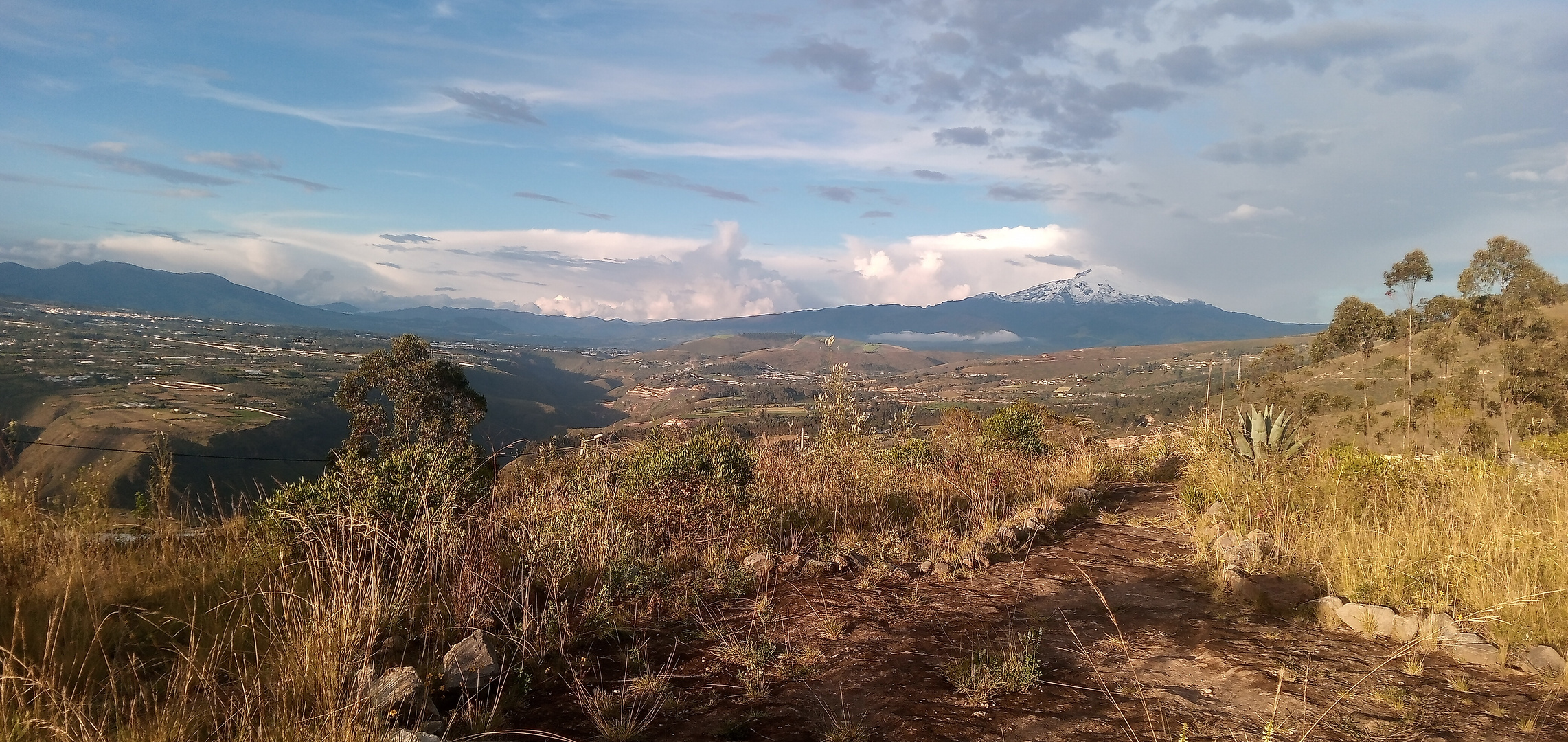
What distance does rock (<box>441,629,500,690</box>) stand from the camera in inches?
138

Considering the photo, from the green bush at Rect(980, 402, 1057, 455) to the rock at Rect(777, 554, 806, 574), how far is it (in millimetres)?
8361

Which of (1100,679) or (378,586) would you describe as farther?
(378,586)

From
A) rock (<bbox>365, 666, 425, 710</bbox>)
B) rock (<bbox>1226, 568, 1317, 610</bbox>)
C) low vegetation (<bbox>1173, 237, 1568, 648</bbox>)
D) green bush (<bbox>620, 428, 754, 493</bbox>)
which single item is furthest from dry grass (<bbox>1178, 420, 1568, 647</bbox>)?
rock (<bbox>365, 666, 425, 710</bbox>)

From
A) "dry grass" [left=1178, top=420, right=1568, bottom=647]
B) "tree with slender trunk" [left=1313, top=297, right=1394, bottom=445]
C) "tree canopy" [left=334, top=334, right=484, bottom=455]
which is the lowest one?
"tree canopy" [left=334, top=334, right=484, bottom=455]

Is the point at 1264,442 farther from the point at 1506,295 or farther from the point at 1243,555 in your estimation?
the point at 1506,295

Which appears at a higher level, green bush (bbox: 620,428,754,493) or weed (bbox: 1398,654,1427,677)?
green bush (bbox: 620,428,754,493)

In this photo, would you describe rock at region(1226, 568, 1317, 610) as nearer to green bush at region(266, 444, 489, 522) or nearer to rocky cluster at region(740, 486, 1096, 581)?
rocky cluster at region(740, 486, 1096, 581)

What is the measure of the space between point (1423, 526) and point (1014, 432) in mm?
9509

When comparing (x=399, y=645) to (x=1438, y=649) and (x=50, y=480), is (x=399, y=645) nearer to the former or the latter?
(x=50, y=480)

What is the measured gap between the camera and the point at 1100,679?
366 centimetres

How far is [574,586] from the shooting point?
509 cm

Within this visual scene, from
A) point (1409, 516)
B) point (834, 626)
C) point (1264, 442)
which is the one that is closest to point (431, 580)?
point (834, 626)

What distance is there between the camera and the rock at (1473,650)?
3.78m

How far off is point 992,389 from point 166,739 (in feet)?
368
